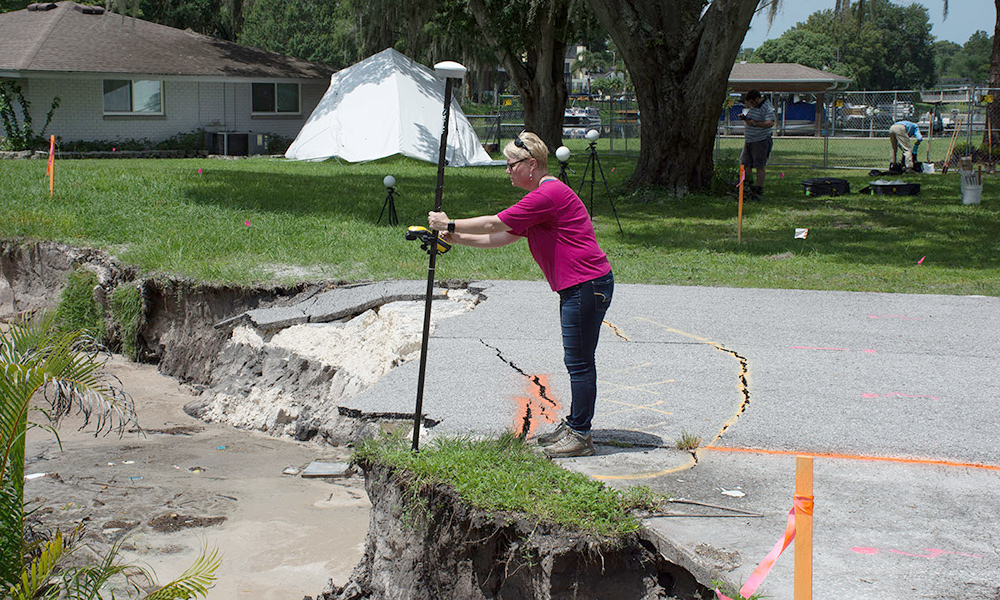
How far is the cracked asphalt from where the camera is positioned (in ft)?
13.6

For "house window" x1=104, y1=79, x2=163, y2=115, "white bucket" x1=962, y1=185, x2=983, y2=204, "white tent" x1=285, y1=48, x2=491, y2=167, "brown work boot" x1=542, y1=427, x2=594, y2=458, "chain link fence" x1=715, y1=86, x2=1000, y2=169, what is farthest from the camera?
"house window" x1=104, y1=79, x2=163, y2=115

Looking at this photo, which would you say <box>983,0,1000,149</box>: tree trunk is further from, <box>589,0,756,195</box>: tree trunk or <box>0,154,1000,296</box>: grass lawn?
<box>589,0,756,195</box>: tree trunk

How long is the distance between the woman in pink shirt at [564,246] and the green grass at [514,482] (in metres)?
0.39

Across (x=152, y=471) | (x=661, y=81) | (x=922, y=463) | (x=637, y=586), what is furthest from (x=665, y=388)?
(x=661, y=81)

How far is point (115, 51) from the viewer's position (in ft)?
89.1

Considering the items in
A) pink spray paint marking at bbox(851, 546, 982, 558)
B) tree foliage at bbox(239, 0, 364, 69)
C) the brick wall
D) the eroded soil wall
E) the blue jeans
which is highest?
tree foliage at bbox(239, 0, 364, 69)

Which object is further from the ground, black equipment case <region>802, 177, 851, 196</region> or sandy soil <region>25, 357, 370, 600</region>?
black equipment case <region>802, 177, 851, 196</region>

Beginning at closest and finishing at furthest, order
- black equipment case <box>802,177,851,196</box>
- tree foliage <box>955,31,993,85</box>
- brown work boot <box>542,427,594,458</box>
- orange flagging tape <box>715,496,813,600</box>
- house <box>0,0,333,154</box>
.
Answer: orange flagging tape <box>715,496,813,600</box>
brown work boot <box>542,427,594,458</box>
black equipment case <box>802,177,851,196</box>
house <box>0,0,333,154</box>
tree foliage <box>955,31,993,85</box>

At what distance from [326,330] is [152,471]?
2089mm

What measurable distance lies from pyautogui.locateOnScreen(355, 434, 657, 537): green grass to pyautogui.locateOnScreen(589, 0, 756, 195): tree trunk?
12434 mm

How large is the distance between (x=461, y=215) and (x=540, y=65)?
11934 mm

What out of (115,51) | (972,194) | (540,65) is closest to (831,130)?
(540,65)

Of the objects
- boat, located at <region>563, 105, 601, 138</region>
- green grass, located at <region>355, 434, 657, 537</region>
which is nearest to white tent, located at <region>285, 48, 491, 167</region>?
boat, located at <region>563, 105, 601, 138</region>

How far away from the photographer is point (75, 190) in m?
15.4
